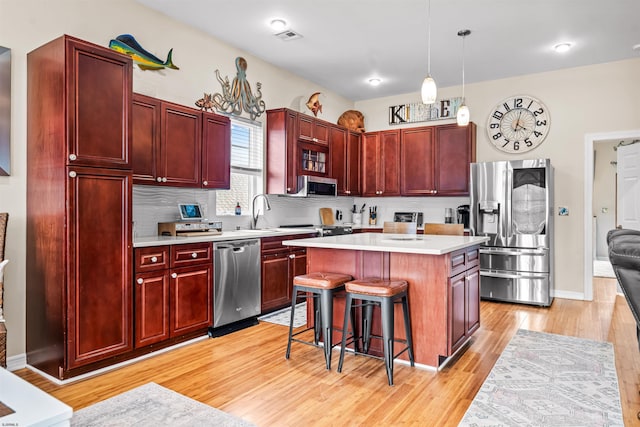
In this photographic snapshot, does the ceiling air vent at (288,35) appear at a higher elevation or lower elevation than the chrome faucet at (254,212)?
higher

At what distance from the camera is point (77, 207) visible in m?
2.71

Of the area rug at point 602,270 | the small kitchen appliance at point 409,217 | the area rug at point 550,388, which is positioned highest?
the small kitchen appliance at point 409,217

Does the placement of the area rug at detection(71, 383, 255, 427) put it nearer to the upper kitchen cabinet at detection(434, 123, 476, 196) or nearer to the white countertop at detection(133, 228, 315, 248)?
the white countertop at detection(133, 228, 315, 248)

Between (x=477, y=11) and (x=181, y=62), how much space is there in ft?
9.57

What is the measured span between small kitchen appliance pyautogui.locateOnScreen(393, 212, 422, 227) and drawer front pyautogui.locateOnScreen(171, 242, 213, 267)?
366 centimetres

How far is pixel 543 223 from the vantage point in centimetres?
493

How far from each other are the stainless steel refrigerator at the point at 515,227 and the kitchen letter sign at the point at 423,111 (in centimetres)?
129

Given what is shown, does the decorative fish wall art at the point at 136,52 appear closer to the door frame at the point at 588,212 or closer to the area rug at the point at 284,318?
the area rug at the point at 284,318

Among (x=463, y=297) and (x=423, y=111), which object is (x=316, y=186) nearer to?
(x=423, y=111)

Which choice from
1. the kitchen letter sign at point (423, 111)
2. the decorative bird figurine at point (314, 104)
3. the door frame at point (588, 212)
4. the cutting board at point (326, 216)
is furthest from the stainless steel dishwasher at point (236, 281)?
the door frame at point (588, 212)

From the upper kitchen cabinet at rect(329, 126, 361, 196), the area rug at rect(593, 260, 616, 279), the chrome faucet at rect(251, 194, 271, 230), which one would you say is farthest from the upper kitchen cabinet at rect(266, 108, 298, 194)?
the area rug at rect(593, 260, 616, 279)

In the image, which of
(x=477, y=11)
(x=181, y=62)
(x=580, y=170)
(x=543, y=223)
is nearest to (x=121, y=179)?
(x=181, y=62)

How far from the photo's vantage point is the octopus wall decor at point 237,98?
444cm

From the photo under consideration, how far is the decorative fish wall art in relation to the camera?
3541 mm
